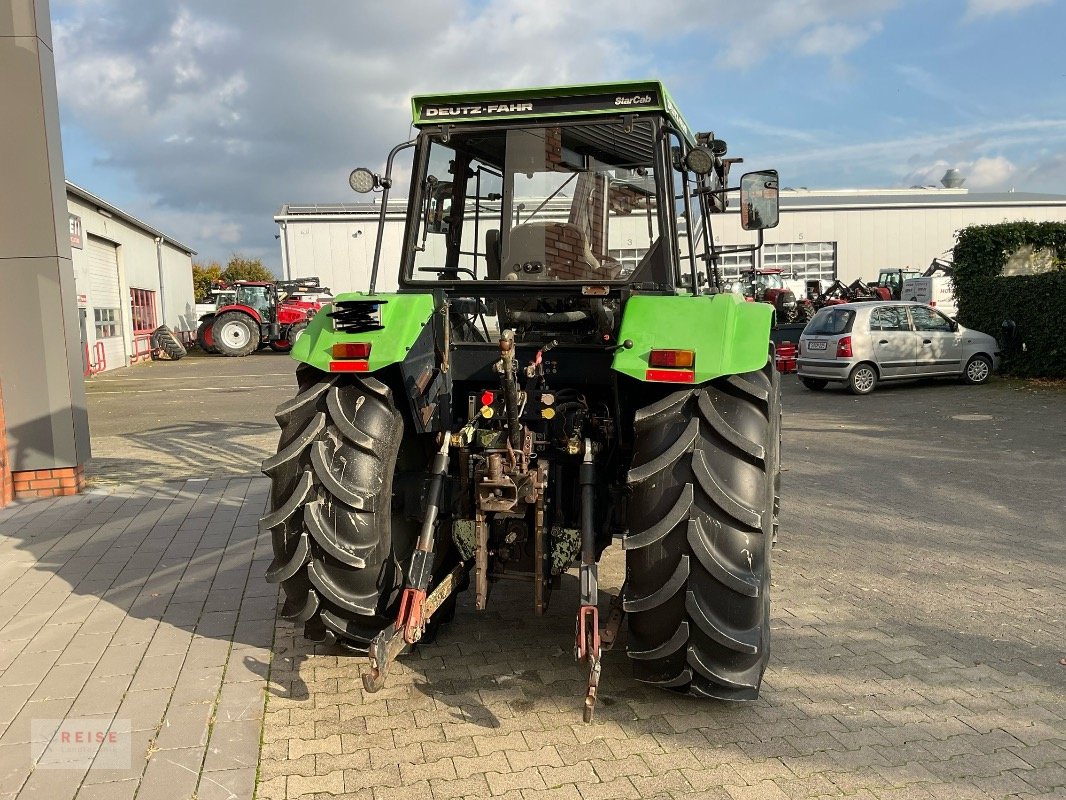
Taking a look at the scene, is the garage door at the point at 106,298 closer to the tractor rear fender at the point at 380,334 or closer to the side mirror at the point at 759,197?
the tractor rear fender at the point at 380,334

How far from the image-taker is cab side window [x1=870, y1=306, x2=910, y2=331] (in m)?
14.8

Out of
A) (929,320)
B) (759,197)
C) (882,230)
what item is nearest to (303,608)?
(759,197)

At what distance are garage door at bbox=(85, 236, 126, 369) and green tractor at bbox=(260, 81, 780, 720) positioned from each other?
68.3 ft

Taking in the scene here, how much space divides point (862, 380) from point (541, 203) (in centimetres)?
1201

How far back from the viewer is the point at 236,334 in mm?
27375

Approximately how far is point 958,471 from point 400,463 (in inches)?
259

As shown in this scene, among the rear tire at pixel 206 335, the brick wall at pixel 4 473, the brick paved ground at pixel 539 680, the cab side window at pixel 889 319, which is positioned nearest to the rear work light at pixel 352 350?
the brick paved ground at pixel 539 680

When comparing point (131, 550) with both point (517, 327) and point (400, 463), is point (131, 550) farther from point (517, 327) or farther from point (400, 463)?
point (517, 327)

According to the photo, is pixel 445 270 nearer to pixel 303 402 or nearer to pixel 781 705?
pixel 303 402

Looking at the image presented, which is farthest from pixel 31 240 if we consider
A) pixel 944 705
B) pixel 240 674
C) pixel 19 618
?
pixel 944 705

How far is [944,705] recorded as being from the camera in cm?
353

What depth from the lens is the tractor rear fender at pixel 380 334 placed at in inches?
142

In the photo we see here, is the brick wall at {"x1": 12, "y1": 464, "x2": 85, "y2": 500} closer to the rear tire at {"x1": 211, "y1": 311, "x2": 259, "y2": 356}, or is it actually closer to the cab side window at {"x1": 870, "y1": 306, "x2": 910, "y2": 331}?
the cab side window at {"x1": 870, "y1": 306, "x2": 910, "y2": 331}

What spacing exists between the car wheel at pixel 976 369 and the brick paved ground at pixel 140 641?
42.9 ft
